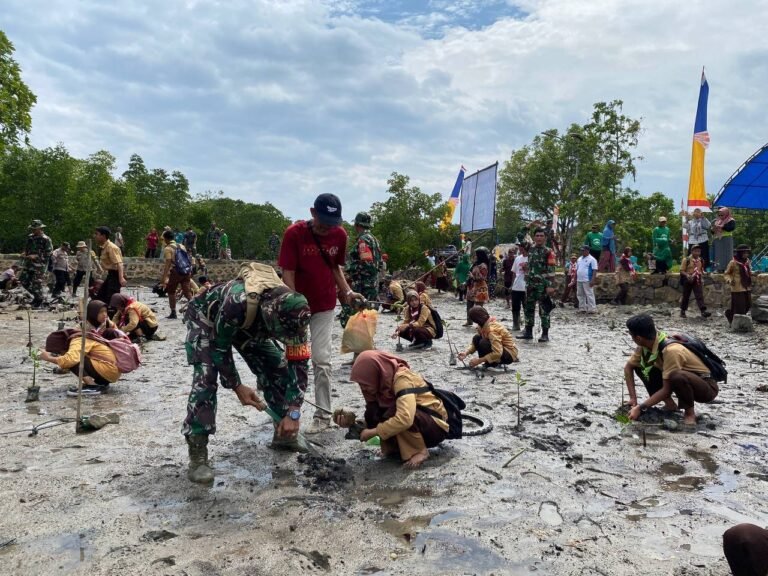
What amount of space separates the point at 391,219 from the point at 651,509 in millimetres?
26385

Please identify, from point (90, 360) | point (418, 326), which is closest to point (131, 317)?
point (90, 360)

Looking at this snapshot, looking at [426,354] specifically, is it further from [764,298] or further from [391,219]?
[391,219]

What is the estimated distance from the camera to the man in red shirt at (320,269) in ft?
14.6

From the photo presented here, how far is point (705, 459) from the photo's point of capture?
4.12 m

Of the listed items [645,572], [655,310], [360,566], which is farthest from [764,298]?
[360,566]

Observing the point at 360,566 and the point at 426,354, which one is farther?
the point at 426,354

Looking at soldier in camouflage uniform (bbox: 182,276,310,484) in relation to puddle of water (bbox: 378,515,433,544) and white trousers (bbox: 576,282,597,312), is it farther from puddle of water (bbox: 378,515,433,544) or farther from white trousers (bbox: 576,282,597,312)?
white trousers (bbox: 576,282,597,312)

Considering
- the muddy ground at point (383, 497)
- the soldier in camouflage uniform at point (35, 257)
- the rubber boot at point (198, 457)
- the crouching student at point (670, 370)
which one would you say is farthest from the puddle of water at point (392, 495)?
the soldier in camouflage uniform at point (35, 257)

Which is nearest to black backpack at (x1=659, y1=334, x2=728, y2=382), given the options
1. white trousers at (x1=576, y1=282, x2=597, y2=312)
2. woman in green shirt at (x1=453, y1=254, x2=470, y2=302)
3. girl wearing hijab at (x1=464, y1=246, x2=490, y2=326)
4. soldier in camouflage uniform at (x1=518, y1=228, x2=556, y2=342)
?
soldier in camouflage uniform at (x1=518, y1=228, x2=556, y2=342)

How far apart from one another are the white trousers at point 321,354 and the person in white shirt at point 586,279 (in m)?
10.6

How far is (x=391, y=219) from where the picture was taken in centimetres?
2923

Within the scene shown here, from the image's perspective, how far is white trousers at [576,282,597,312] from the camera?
14.6 m

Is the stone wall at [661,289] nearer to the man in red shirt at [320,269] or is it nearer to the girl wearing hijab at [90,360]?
the girl wearing hijab at [90,360]

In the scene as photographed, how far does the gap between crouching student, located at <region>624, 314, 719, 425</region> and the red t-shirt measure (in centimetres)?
254
